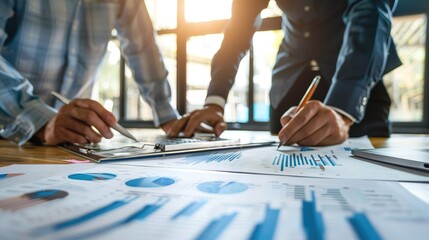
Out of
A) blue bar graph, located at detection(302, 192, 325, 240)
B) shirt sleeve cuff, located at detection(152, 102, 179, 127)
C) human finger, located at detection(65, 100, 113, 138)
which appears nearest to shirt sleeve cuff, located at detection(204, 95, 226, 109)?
shirt sleeve cuff, located at detection(152, 102, 179, 127)

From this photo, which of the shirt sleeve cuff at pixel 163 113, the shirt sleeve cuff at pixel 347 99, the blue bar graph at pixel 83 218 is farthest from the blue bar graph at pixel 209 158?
the shirt sleeve cuff at pixel 163 113

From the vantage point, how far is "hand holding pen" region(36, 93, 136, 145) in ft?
2.24

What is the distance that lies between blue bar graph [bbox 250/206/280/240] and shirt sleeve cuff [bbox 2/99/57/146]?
66 cm

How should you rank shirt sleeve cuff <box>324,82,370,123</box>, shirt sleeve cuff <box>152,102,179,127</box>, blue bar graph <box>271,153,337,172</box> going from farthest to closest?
shirt sleeve cuff <box>152,102,179,127</box>, shirt sleeve cuff <box>324,82,370,123</box>, blue bar graph <box>271,153,337,172</box>

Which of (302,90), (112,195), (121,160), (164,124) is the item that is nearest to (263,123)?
(302,90)

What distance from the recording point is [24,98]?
767 millimetres

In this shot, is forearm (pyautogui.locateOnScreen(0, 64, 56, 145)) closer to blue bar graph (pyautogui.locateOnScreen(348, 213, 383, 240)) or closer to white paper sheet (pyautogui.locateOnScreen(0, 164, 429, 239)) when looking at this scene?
white paper sheet (pyautogui.locateOnScreen(0, 164, 429, 239))

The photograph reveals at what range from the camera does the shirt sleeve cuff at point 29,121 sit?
0.74 metres

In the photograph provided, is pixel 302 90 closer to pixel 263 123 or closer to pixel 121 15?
pixel 121 15

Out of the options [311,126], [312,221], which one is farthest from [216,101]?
[312,221]

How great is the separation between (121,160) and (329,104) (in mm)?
572

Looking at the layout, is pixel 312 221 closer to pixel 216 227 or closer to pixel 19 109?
pixel 216 227

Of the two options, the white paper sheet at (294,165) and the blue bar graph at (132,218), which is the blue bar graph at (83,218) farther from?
the white paper sheet at (294,165)

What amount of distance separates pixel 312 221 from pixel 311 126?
50 centimetres
